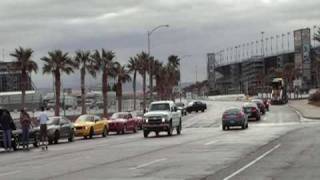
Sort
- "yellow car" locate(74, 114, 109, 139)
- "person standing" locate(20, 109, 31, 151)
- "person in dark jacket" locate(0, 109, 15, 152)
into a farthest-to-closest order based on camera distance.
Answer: "yellow car" locate(74, 114, 109, 139), "person standing" locate(20, 109, 31, 151), "person in dark jacket" locate(0, 109, 15, 152)

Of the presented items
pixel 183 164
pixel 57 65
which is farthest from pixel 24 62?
pixel 183 164

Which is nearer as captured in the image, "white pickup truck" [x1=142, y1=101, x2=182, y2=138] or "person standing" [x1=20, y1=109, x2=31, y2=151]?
"person standing" [x1=20, y1=109, x2=31, y2=151]

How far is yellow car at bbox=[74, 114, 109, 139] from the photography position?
45.0 m

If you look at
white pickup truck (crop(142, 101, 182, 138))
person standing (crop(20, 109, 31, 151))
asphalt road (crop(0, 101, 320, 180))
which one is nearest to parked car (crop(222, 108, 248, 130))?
white pickup truck (crop(142, 101, 182, 138))

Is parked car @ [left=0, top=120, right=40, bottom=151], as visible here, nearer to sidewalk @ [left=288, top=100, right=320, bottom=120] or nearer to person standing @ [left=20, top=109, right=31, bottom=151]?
person standing @ [left=20, top=109, right=31, bottom=151]

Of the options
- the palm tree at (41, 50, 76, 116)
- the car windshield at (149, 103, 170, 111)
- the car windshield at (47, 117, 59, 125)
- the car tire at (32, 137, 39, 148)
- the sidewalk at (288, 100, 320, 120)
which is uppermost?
the palm tree at (41, 50, 76, 116)

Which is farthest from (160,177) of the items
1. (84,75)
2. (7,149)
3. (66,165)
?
(84,75)

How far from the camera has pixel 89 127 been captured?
45156 mm

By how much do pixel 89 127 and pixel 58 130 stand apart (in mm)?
5900

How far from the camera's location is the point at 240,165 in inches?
793

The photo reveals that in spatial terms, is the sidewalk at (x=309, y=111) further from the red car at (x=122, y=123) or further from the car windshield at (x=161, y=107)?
the car windshield at (x=161, y=107)

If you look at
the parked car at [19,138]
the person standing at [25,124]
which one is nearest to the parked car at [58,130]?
the parked car at [19,138]

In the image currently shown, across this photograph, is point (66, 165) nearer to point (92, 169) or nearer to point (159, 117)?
point (92, 169)

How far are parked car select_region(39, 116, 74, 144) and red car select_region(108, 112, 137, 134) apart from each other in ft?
33.0
